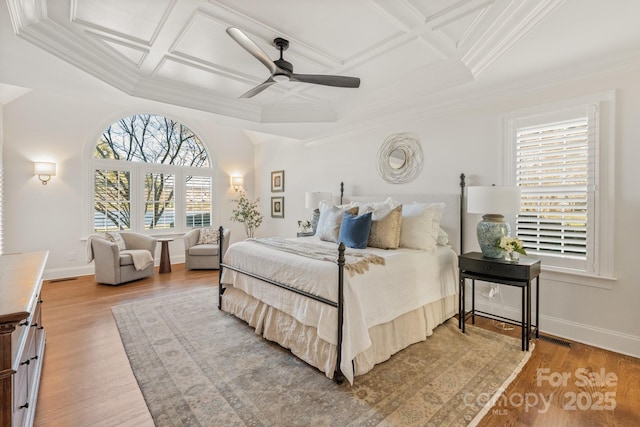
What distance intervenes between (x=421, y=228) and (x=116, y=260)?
4.42m

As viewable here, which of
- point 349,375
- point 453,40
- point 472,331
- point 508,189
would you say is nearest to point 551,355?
point 472,331

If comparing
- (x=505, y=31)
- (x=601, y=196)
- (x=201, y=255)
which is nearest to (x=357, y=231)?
(x=505, y=31)

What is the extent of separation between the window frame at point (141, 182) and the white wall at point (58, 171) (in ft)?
0.14

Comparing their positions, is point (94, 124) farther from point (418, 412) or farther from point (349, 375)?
point (418, 412)

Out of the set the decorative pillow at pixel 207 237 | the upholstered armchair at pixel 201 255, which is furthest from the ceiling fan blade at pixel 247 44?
the decorative pillow at pixel 207 237

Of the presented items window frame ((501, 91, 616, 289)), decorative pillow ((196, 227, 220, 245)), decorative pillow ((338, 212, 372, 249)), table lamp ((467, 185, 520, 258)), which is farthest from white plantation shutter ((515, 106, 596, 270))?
A: decorative pillow ((196, 227, 220, 245))

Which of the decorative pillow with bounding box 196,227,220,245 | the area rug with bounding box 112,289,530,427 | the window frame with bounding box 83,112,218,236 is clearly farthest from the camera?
the decorative pillow with bounding box 196,227,220,245

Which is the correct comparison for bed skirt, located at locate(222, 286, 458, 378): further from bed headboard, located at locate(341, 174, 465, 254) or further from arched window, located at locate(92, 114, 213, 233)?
arched window, located at locate(92, 114, 213, 233)

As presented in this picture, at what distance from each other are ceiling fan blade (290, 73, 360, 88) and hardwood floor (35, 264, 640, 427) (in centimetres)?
280

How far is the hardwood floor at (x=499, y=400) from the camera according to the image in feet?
5.90

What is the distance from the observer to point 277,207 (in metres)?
6.70

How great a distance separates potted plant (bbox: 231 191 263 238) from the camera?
22.7ft

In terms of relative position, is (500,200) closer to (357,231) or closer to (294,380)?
(357,231)

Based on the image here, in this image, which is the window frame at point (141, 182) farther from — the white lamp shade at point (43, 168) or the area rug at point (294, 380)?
the area rug at point (294, 380)
